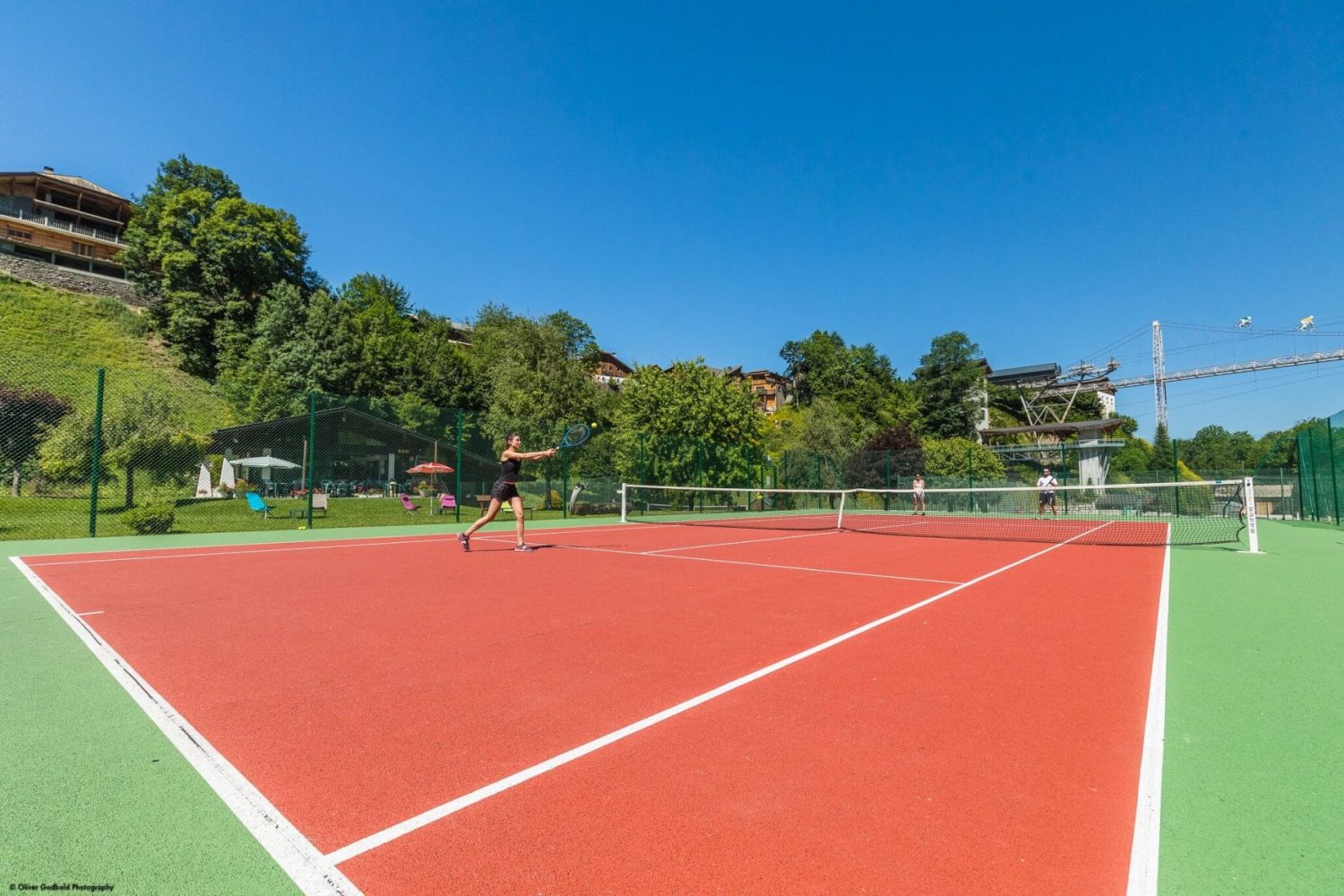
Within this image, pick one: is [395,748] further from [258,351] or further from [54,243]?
[54,243]

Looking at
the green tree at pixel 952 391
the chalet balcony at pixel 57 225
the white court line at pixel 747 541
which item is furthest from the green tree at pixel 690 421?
the chalet balcony at pixel 57 225

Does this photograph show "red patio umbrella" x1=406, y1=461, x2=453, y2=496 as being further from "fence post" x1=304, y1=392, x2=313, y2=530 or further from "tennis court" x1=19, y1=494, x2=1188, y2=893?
"tennis court" x1=19, y1=494, x2=1188, y2=893

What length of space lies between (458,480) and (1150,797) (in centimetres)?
1758

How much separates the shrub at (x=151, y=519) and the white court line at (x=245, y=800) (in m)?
11.1

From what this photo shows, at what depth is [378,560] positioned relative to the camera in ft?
30.7

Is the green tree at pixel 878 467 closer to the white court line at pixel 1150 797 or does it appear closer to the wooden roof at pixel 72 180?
the white court line at pixel 1150 797

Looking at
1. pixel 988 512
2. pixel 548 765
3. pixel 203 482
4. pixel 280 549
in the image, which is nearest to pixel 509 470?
pixel 280 549

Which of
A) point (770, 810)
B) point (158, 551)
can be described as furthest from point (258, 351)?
point (770, 810)

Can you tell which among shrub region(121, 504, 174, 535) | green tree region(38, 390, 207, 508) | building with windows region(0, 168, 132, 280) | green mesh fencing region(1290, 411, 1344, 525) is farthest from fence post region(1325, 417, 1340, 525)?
building with windows region(0, 168, 132, 280)

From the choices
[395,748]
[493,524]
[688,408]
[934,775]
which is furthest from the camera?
[688,408]

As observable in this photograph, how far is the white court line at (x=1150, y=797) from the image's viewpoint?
6.54 ft

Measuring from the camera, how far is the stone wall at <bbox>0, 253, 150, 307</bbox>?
49.3 meters

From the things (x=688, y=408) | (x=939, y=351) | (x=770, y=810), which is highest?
(x=939, y=351)

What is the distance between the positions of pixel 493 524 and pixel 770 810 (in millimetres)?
16246
